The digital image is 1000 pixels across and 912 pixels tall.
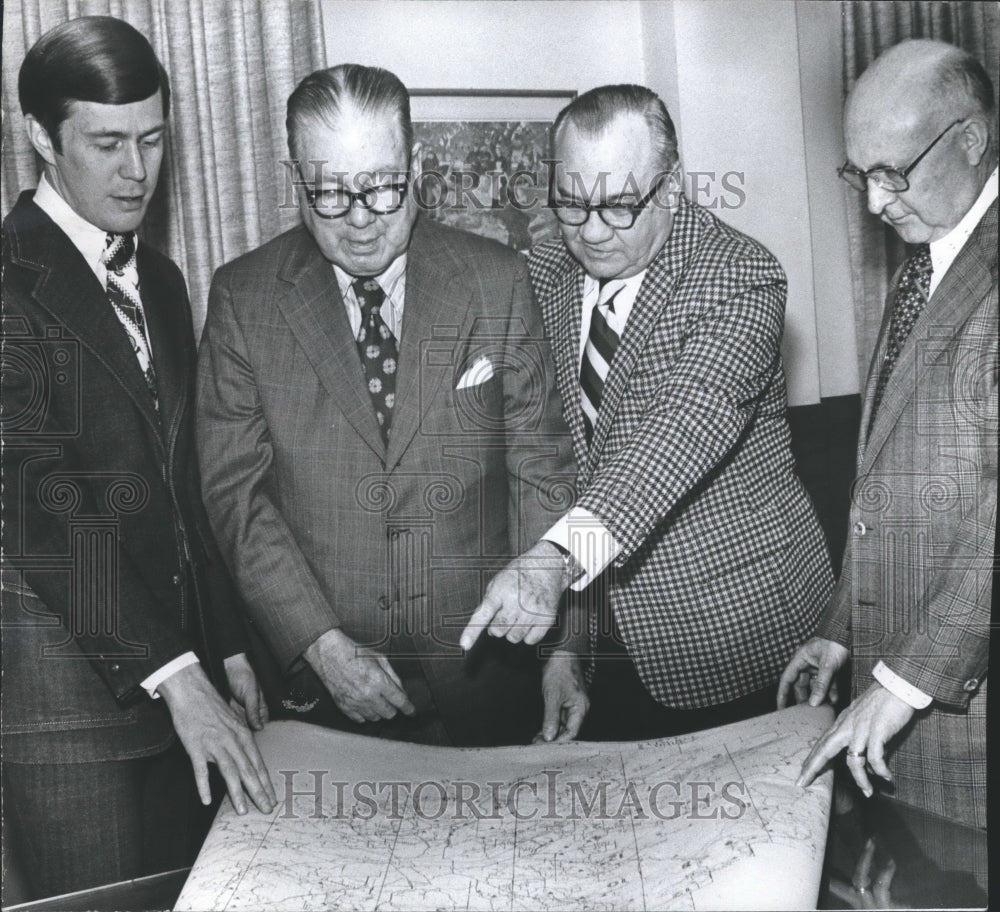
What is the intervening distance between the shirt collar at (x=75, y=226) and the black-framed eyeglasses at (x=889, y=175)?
140cm

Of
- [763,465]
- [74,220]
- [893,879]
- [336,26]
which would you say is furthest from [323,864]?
[336,26]

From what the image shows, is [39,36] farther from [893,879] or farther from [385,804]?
[893,879]

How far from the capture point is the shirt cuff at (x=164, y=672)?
1.88m

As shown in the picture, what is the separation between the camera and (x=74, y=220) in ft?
6.23

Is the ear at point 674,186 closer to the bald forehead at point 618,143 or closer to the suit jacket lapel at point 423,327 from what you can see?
the bald forehead at point 618,143

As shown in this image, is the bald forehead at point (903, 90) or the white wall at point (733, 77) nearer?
the bald forehead at point (903, 90)

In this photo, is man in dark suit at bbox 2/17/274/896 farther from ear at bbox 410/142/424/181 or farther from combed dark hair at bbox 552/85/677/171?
combed dark hair at bbox 552/85/677/171

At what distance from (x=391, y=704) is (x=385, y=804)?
9.0 inches

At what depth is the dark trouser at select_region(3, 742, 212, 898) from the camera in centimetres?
191

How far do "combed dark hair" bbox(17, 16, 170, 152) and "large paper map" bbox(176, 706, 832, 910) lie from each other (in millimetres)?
1199

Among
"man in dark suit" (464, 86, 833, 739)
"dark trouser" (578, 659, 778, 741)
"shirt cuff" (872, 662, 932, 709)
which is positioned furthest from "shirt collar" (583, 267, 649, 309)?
"shirt cuff" (872, 662, 932, 709)

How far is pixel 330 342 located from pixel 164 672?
2.24 feet

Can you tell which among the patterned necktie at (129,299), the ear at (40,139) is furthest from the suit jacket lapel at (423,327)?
the ear at (40,139)

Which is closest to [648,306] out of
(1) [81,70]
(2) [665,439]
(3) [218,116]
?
(2) [665,439]
